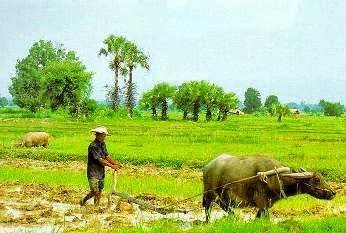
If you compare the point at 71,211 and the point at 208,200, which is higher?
the point at 208,200

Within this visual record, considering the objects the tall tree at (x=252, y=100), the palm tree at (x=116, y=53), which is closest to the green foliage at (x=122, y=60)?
the palm tree at (x=116, y=53)

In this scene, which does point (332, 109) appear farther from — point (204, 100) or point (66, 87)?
point (66, 87)

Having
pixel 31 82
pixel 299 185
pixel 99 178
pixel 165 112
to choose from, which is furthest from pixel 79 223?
pixel 31 82

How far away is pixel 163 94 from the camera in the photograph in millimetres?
58812

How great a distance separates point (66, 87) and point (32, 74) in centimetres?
1501

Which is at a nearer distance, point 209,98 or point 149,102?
point 209,98

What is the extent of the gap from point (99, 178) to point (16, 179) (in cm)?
492

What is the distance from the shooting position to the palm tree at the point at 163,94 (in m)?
58.5

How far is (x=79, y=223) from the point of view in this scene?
899cm

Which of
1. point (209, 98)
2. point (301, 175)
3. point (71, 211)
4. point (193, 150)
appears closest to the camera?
point (301, 175)

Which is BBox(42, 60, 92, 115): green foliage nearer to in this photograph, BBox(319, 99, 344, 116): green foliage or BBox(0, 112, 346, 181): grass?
BBox(0, 112, 346, 181): grass

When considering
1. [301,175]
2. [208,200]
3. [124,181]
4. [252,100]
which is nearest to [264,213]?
[301,175]

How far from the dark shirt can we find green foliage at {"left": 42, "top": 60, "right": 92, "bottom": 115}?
42.8 metres

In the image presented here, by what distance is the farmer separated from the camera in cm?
975
